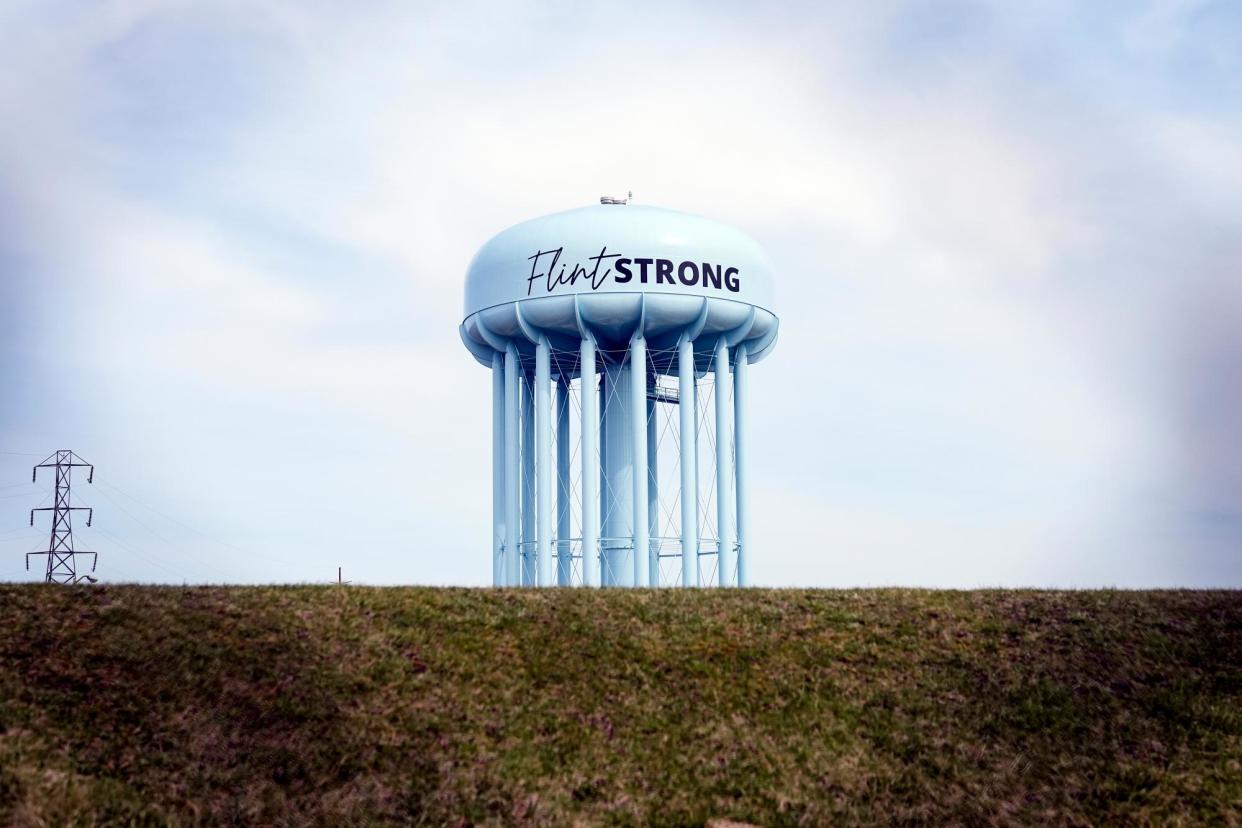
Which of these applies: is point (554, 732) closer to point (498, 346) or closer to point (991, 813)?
point (991, 813)

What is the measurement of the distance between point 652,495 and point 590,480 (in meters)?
4.14

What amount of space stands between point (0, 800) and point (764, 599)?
1109 centimetres

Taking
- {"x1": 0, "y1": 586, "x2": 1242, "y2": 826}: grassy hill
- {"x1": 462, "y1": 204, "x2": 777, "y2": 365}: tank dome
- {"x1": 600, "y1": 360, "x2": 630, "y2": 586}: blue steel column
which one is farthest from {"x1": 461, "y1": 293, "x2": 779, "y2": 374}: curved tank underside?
{"x1": 0, "y1": 586, "x2": 1242, "y2": 826}: grassy hill

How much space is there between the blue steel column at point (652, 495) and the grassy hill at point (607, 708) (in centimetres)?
1145

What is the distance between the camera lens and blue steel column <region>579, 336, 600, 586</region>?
2931 centimetres

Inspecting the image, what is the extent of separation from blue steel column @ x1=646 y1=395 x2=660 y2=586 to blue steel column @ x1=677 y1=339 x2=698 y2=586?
1411 millimetres

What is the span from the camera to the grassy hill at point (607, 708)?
47.4ft

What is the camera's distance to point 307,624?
18297mm

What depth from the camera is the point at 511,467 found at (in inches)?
1243

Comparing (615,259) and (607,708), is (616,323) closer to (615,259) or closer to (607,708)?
(615,259)

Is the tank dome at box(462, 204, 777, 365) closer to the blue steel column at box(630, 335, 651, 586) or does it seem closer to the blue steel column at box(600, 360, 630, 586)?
the blue steel column at box(630, 335, 651, 586)

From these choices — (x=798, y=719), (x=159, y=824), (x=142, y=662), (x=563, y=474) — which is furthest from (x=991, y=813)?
(x=563, y=474)

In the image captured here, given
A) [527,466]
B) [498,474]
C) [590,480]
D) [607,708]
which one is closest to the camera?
[607,708]

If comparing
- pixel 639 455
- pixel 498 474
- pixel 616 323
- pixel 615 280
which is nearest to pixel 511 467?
pixel 498 474
